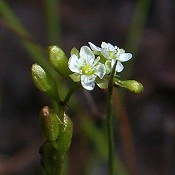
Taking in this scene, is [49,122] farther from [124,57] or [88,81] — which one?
[124,57]

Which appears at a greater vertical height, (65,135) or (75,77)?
(75,77)

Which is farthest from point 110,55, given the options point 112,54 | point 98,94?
point 98,94

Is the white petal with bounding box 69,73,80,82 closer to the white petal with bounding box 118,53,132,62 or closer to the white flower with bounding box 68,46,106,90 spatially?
the white flower with bounding box 68,46,106,90

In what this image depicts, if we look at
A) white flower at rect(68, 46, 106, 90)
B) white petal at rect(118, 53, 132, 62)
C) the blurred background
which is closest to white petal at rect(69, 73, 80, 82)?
white flower at rect(68, 46, 106, 90)

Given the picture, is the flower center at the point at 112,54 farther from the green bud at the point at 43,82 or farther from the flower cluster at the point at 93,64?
the green bud at the point at 43,82

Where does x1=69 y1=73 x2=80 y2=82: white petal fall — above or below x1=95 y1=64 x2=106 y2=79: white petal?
below
